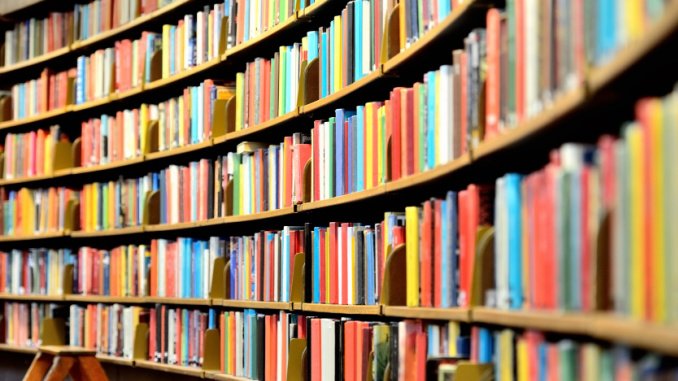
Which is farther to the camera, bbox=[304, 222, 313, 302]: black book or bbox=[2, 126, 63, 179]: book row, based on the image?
bbox=[2, 126, 63, 179]: book row

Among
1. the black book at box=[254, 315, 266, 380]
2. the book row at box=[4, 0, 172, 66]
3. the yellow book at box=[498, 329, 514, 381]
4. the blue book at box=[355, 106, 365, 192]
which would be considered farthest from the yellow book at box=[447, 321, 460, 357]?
the book row at box=[4, 0, 172, 66]

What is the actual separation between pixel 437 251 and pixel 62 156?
364cm

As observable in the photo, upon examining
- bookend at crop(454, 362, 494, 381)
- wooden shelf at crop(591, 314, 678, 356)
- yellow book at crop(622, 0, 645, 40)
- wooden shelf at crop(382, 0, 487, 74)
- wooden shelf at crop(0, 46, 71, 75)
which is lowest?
bookend at crop(454, 362, 494, 381)

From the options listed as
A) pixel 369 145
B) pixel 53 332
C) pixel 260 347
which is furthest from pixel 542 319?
pixel 53 332

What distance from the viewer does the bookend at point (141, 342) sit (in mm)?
5367

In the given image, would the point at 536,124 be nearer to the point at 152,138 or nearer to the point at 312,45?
the point at 312,45

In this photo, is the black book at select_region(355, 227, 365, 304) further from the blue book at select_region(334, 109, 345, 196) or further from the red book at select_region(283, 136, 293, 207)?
the red book at select_region(283, 136, 293, 207)

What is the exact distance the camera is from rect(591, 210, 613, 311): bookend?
1.84m

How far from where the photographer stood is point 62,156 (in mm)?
6109

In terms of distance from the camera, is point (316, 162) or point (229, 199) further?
point (229, 199)

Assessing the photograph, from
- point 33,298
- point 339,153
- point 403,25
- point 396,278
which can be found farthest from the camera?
point 33,298

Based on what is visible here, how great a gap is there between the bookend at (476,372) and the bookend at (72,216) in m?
3.86

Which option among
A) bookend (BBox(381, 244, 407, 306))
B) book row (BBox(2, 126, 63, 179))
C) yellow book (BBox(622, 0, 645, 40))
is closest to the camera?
yellow book (BBox(622, 0, 645, 40))

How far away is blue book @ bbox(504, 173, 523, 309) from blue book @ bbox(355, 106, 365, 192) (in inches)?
50.2
